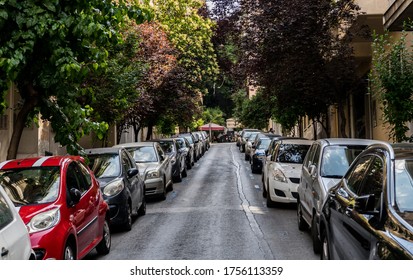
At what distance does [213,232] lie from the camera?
9.71 meters

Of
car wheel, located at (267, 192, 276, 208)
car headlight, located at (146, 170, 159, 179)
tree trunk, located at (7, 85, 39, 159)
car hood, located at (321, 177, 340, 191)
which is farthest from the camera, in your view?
car headlight, located at (146, 170, 159, 179)

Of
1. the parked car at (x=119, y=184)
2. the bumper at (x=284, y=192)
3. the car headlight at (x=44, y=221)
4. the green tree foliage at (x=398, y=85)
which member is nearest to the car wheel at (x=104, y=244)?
the parked car at (x=119, y=184)

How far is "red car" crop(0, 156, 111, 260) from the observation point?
5969 mm

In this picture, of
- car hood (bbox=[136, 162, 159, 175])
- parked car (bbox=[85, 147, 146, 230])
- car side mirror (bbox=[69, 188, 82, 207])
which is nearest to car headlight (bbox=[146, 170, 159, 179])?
car hood (bbox=[136, 162, 159, 175])

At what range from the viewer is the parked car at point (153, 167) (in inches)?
563

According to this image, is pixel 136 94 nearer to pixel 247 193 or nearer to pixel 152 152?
Answer: pixel 152 152

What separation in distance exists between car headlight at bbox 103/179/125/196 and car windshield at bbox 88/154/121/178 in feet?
1.35

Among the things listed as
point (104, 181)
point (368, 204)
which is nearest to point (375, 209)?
point (368, 204)

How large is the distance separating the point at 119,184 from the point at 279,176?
4030 mm

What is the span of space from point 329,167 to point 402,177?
15.0 ft

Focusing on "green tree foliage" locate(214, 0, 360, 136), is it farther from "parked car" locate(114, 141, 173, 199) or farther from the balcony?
"parked car" locate(114, 141, 173, 199)

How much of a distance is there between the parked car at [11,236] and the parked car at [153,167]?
9430 mm

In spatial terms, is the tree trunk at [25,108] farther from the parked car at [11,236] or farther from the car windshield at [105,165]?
the parked car at [11,236]

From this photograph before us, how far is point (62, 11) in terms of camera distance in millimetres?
8883
